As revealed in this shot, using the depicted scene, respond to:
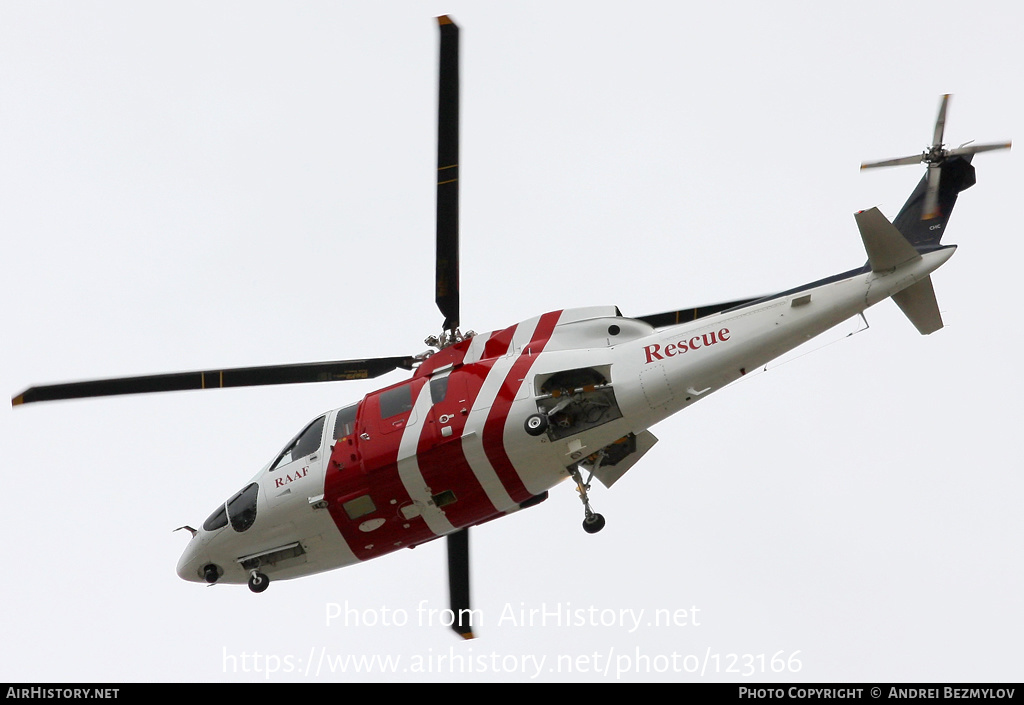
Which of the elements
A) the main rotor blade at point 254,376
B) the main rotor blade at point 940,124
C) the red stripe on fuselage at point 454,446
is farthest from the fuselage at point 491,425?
the main rotor blade at point 940,124

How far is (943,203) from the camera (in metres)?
19.3

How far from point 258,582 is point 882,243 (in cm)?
1117

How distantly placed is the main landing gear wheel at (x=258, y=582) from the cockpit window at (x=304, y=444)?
178cm

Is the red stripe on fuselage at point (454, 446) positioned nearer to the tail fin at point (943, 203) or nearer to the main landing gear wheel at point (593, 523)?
the main landing gear wheel at point (593, 523)

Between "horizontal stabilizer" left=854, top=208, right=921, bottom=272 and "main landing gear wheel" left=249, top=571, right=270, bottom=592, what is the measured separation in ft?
35.4

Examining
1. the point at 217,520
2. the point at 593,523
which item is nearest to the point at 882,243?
the point at 593,523

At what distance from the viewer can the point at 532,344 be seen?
64.8 ft

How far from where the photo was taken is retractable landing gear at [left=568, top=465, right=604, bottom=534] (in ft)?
63.7

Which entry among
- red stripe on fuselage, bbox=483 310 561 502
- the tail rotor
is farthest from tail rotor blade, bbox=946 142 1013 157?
red stripe on fuselage, bbox=483 310 561 502

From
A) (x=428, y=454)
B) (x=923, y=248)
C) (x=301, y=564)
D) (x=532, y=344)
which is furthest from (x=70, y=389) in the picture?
(x=923, y=248)

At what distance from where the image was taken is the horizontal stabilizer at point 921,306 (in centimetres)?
1898

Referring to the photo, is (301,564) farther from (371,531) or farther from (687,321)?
(687,321)

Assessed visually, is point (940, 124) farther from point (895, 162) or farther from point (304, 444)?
point (304, 444)
